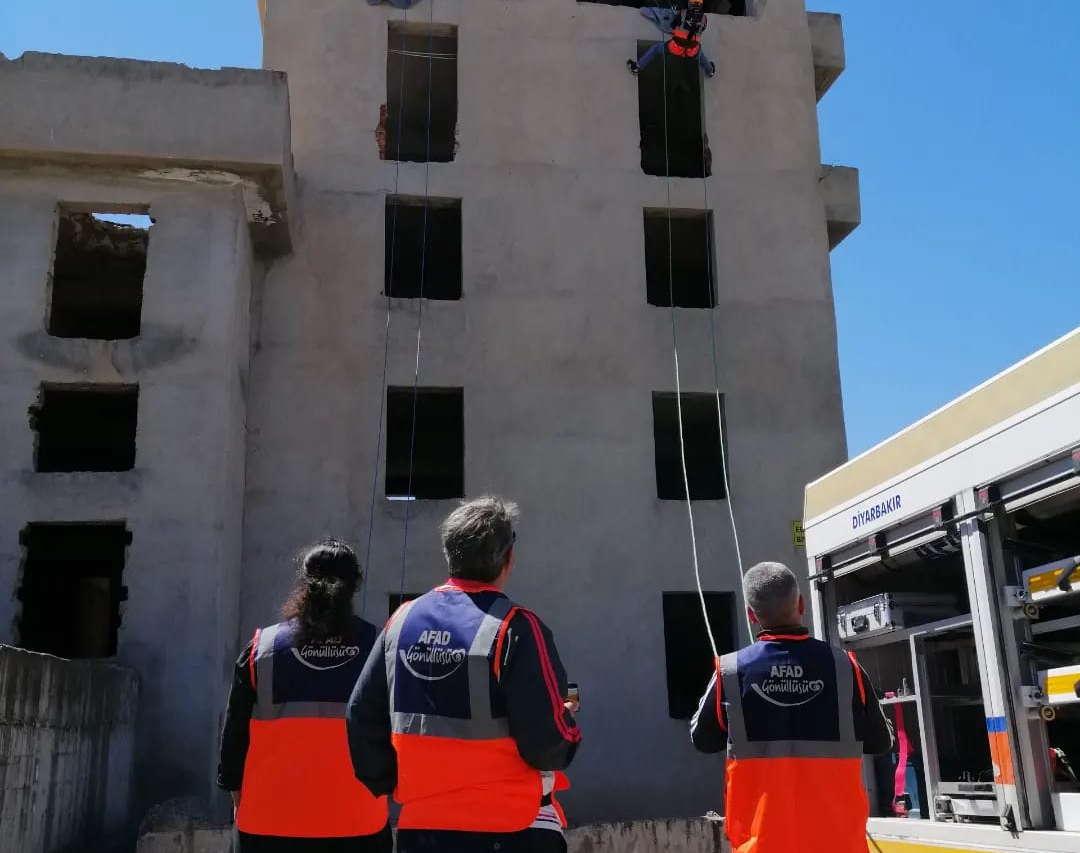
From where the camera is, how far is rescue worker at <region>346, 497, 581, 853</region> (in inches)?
119

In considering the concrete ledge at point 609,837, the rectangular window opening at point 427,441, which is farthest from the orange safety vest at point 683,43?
the concrete ledge at point 609,837

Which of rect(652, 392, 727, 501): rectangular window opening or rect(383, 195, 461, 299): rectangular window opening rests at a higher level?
rect(383, 195, 461, 299): rectangular window opening

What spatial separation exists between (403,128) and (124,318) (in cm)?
520

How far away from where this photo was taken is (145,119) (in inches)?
511

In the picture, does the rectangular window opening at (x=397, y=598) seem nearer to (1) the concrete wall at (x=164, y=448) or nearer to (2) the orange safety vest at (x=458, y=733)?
(1) the concrete wall at (x=164, y=448)

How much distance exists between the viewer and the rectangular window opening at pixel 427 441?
1524cm

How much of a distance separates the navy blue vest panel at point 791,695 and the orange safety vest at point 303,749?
1.40 metres

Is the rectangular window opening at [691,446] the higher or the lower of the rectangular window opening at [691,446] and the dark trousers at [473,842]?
the higher

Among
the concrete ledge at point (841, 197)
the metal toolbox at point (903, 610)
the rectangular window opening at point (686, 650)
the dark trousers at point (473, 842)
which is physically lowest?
the dark trousers at point (473, 842)

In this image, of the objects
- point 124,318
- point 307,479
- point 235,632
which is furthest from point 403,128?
point 235,632

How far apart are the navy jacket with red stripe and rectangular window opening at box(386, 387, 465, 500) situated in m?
10.8

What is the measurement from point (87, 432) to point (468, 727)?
15972mm

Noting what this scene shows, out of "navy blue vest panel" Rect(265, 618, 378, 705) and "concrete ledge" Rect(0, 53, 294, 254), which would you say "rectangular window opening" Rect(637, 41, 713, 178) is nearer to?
"concrete ledge" Rect(0, 53, 294, 254)

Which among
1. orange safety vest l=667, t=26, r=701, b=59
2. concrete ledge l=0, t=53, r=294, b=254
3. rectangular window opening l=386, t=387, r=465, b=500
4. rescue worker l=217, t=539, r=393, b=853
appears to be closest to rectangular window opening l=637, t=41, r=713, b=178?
orange safety vest l=667, t=26, r=701, b=59
